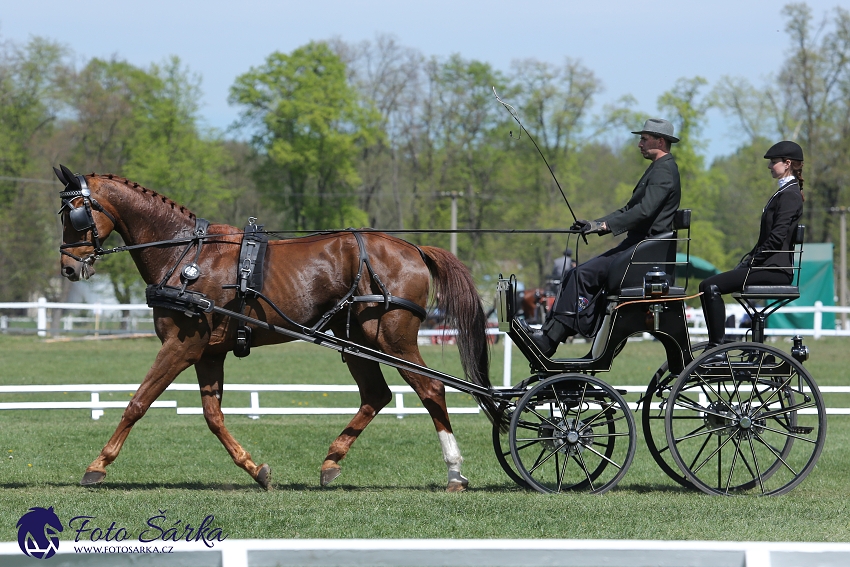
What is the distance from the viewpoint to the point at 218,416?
689 centimetres

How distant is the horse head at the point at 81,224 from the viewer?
22.4 ft

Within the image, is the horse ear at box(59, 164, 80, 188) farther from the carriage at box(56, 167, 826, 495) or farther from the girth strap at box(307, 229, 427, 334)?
the girth strap at box(307, 229, 427, 334)

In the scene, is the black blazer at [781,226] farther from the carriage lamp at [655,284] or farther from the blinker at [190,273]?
the blinker at [190,273]

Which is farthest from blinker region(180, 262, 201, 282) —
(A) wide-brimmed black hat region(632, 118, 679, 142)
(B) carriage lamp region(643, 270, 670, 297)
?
(A) wide-brimmed black hat region(632, 118, 679, 142)

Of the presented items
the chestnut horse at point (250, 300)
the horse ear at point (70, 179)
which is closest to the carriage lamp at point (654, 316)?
the chestnut horse at point (250, 300)

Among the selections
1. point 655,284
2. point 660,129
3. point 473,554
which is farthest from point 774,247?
point 473,554

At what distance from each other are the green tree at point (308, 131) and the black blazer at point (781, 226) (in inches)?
1252

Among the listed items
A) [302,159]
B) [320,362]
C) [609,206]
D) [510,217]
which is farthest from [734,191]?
[320,362]

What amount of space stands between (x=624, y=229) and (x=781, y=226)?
3.26ft

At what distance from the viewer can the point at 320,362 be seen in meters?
19.1

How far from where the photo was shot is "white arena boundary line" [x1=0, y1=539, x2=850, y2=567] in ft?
10.1

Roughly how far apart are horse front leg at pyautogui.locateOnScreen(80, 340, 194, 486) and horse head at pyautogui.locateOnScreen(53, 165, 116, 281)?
→ 2.75 ft

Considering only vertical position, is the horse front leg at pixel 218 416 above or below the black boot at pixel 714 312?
below

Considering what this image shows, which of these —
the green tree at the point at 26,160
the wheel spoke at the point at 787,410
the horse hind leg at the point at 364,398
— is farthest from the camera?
the green tree at the point at 26,160
